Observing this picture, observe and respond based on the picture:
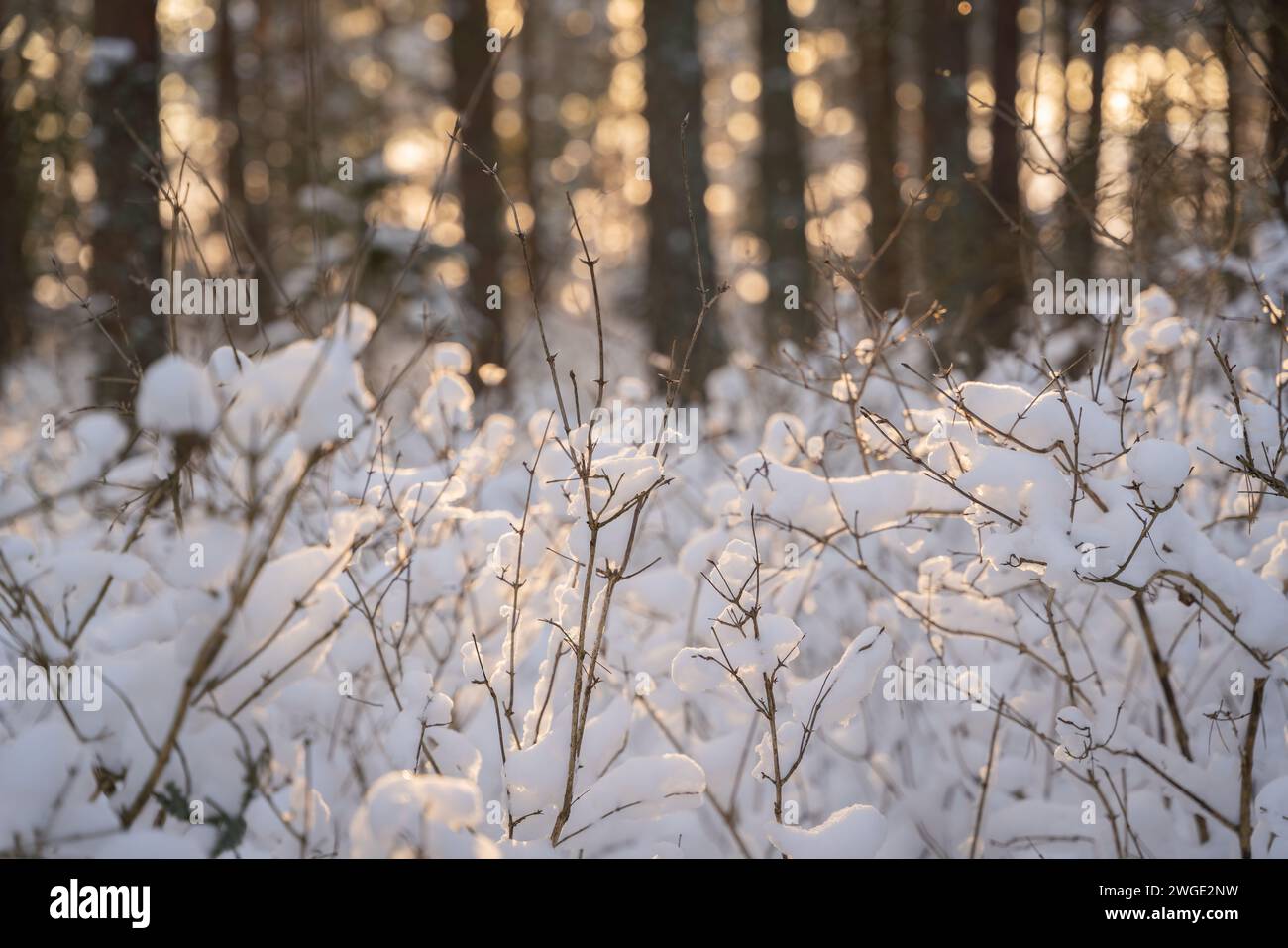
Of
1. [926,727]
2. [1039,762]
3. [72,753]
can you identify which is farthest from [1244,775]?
[72,753]

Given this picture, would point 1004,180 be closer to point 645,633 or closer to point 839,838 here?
point 645,633

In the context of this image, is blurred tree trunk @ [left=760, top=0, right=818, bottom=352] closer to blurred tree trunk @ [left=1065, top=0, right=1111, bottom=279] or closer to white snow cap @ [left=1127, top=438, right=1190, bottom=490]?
blurred tree trunk @ [left=1065, top=0, right=1111, bottom=279]

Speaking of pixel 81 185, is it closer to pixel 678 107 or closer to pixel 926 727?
pixel 678 107

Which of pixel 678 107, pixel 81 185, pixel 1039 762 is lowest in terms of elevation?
pixel 1039 762

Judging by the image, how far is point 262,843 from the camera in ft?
6.33

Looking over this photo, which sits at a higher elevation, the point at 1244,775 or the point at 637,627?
the point at 637,627

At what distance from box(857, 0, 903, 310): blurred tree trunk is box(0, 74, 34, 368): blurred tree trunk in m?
8.39

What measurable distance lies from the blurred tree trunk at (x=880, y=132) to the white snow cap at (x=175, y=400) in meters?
6.89

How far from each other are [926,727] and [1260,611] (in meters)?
1.36

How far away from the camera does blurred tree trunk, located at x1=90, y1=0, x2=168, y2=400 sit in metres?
5.16

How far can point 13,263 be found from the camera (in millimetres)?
9656

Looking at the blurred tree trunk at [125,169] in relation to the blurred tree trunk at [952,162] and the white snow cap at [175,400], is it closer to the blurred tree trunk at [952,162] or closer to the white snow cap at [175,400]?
the white snow cap at [175,400]

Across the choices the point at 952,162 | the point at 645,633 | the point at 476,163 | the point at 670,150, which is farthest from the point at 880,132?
the point at 645,633

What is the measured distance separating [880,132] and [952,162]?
160cm
